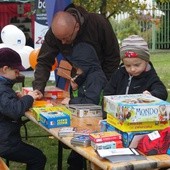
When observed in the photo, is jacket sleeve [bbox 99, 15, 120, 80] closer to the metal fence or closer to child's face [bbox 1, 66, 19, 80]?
child's face [bbox 1, 66, 19, 80]

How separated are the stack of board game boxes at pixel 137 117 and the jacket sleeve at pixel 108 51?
190 centimetres

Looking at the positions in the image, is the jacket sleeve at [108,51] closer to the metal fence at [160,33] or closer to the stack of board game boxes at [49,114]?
the stack of board game boxes at [49,114]

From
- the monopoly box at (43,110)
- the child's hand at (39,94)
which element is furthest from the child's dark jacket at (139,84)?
the child's hand at (39,94)

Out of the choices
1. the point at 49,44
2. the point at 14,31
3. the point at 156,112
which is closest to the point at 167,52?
the point at 14,31

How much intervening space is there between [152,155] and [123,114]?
26cm

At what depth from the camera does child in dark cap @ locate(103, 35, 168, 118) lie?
3318 mm

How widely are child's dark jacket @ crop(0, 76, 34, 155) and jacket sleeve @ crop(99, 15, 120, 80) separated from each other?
3.76 ft

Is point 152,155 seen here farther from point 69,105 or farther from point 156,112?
point 69,105

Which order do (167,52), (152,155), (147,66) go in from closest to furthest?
1. (152,155)
2. (147,66)
3. (167,52)

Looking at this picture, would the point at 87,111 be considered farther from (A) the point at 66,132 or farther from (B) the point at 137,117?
(B) the point at 137,117

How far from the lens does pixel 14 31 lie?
31.5ft

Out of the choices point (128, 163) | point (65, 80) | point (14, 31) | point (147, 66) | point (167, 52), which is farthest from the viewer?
point (167, 52)

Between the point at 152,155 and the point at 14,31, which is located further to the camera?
the point at 14,31

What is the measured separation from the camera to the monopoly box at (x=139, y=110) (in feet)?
8.56
